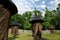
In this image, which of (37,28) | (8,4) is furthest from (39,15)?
(8,4)

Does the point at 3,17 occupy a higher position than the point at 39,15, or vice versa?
the point at 39,15

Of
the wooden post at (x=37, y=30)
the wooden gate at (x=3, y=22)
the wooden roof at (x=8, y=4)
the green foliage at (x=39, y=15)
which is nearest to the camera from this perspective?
the wooden gate at (x=3, y=22)

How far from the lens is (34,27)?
23188mm

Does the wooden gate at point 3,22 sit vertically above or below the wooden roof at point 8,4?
below

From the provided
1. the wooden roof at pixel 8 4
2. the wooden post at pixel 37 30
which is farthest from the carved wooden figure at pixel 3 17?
the wooden post at pixel 37 30

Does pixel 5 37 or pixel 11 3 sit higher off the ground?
pixel 11 3

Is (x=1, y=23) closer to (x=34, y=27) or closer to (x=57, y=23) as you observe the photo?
(x=34, y=27)

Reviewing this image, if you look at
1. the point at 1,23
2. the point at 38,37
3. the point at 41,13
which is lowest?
the point at 38,37

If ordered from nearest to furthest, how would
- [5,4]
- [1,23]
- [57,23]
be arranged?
[1,23]
[5,4]
[57,23]

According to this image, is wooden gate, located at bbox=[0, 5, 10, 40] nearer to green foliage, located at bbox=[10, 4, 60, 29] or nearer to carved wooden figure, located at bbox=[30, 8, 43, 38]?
carved wooden figure, located at bbox=[30, 8, 43, 38]

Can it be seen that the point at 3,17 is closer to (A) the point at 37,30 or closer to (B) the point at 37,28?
(A) the point at 37,30

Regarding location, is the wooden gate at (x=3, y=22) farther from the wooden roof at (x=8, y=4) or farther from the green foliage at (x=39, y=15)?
the green foliage at (x=39, y=15)

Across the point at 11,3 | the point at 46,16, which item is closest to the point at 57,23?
the point at 46,16

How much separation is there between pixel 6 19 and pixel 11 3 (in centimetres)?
84
